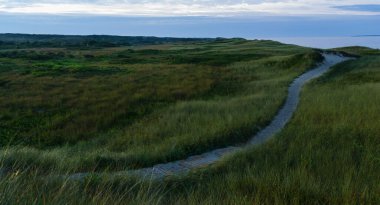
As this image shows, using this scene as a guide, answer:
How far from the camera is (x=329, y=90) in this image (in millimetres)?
22984

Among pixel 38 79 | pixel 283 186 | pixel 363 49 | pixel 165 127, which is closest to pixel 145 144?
pixel 165 127

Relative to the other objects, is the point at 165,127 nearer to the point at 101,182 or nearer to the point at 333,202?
the point at 101,182

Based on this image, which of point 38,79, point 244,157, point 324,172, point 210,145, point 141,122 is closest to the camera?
point 324,172

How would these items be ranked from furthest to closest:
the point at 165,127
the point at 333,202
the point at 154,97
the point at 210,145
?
the point at 154,97 → the point at 165,127 → the point at 210,145 → the point at 333,202

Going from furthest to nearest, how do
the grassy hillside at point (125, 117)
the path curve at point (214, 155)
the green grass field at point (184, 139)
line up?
the grassy hillside at point (125, 117)
the path curve at point (214, 155)
the green grass field at point (184, 139)

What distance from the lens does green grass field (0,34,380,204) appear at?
5.88 m

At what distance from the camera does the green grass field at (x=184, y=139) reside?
232 inches

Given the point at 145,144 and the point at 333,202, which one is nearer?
the point at 333,202

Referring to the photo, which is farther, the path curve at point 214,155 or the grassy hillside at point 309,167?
the path curve at point 214,155

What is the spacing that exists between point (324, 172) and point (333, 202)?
6.45 feet

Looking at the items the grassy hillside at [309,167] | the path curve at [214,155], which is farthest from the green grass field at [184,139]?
the path curve at [214,155]

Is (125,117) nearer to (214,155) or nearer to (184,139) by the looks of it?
(184,139)

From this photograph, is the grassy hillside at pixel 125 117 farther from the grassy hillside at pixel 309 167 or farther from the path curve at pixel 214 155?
the grassy hillside at pixel 309 167

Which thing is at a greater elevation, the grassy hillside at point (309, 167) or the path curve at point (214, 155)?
the grassy hillside at point (309, 167)
